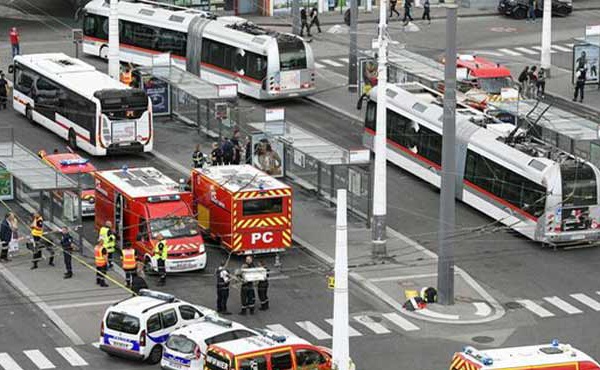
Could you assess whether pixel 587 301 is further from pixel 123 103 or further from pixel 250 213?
pixel 123 103

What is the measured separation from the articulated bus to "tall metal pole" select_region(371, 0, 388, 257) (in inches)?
223

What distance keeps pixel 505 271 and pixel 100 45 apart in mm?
36176

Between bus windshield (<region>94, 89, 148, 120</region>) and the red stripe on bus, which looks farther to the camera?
bus windshield (<region>94, 89, 148, 120</region>)

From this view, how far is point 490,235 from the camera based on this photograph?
201ft

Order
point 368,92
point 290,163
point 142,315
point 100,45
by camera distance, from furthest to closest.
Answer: point 100,45, point 368,92, point 290,163, point 142,315

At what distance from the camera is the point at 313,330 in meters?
51.3

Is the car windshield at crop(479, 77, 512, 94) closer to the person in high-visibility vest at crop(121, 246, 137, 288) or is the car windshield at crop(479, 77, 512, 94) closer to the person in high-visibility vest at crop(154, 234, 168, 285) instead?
the person in high-visibility vest at crop(154, 234, 168, 285)

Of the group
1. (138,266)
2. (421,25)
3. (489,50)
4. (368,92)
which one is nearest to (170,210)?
(138,266)

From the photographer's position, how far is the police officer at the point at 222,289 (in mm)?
52375

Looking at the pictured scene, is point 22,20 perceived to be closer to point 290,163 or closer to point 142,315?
point 290,163

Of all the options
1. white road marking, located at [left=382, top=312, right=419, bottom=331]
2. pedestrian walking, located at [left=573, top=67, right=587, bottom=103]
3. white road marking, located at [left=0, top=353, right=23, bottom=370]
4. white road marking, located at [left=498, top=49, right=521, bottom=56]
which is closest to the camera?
white road marking, located at [left=0, top=353, right=23, bottom=370]

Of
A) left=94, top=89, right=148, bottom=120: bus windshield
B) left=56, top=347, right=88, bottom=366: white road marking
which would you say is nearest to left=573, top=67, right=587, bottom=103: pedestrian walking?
left=94, top=89, right=148, bottom=120: bus windshield

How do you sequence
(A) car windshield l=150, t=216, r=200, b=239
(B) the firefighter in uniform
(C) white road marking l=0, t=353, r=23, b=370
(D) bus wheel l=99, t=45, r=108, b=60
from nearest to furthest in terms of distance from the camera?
(C) white road marking l=0, t=353, r=23, b=370, (A) car windshield l=150, t=216, r=200, b=239, (B) the firefighter in uniform, (D) bus wheel l=99, t=45, r=108, b=60

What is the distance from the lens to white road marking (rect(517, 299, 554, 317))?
53.1 metres
